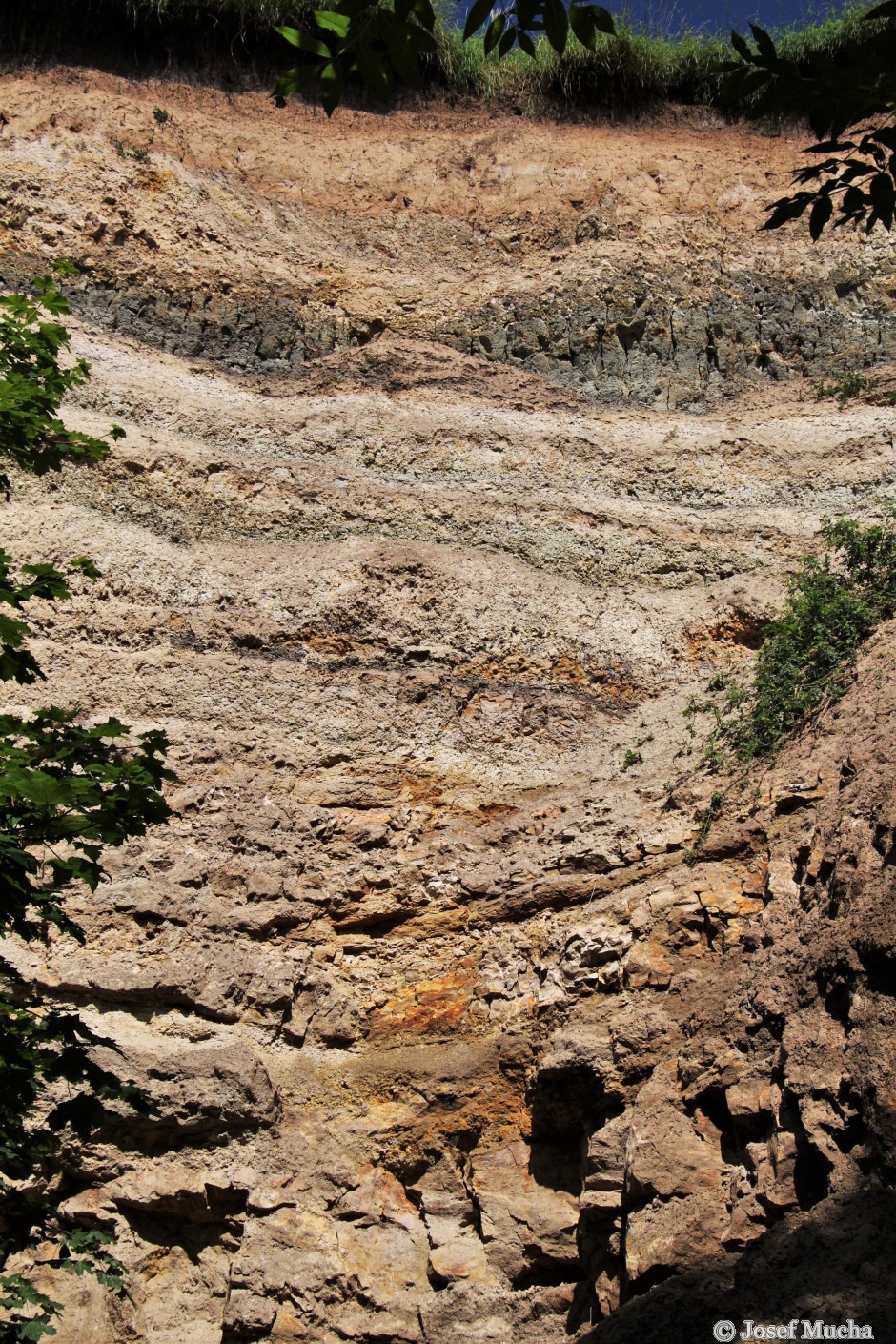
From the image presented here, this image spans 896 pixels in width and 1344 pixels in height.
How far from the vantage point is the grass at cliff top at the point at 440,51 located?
50.1 feet

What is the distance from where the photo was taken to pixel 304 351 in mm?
13469

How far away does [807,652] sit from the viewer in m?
9.48

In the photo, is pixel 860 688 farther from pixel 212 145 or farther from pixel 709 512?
pixel 212 145

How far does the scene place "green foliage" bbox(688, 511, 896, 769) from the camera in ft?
28.9

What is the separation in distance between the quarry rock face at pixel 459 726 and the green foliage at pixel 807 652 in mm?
347

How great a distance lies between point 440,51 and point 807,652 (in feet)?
37.4

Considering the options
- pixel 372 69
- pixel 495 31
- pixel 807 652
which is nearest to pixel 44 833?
Answer: pixel 372 69

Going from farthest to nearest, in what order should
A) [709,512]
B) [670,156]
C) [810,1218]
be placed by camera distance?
[670,156], [709,512], [810,1218]

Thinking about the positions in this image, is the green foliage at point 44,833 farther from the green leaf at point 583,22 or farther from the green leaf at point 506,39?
the green leaf at point 583,22

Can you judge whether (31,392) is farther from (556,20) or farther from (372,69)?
(556,20)

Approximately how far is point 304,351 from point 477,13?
1038 centimetres

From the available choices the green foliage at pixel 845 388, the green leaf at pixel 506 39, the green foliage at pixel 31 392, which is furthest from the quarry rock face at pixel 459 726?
the green leaf at pixel 506 39

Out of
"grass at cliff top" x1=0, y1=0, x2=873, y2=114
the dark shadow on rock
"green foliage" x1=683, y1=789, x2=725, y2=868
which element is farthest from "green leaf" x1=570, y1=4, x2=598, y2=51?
"grass at cliff top" x1=0, y1=0, x2=873, y2=114

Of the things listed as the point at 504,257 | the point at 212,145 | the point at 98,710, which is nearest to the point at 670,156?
the point at 504,257
